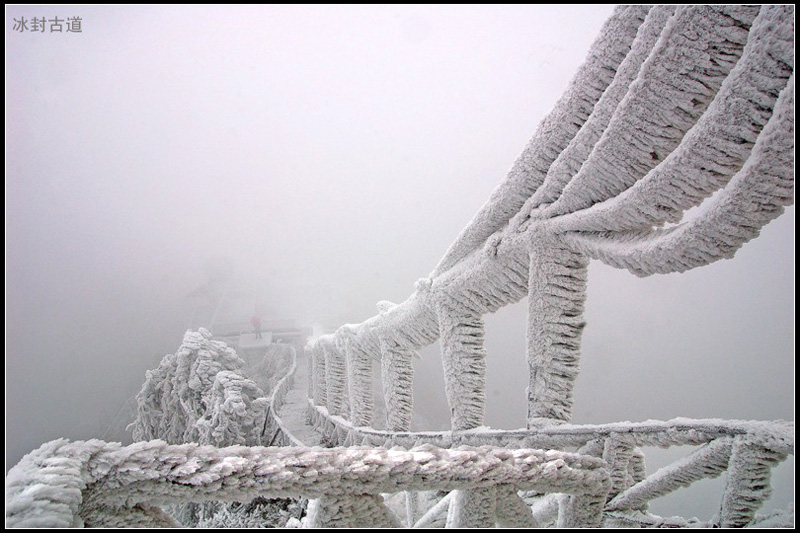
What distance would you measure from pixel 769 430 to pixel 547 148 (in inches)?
102

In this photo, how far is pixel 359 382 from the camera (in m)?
8.20

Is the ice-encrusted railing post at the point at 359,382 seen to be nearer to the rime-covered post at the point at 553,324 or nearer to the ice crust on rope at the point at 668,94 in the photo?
the rime-covered post at the point at 553,324

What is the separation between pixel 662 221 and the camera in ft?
9.30

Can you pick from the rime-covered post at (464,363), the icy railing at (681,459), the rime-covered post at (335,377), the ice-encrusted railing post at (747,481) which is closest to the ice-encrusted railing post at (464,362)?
the rime-covered post at (464,363)

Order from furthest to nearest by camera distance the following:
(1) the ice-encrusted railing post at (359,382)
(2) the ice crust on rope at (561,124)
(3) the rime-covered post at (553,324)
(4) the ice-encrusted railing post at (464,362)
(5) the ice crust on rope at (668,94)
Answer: (1) the ice-encrusted railing post at (359,382), (4) the ice-encrusted railing post at (464,362), (3) the rime-covered post at (553,324), (2) the ice crust on rope at (561,124), (5) the ice crust on rope at (668,94)

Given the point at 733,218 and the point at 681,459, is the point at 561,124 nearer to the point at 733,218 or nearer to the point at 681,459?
the point at 733,218

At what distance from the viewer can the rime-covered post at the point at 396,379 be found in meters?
6.69

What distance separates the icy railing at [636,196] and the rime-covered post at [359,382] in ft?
10.7

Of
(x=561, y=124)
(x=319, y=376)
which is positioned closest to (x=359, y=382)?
(x=319, y=376)

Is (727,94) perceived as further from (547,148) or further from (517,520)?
(517,520)

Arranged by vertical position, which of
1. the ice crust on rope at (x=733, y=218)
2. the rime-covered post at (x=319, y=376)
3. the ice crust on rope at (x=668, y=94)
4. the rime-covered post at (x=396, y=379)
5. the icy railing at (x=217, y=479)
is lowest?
the rime-covered post at (x=319, y=376)

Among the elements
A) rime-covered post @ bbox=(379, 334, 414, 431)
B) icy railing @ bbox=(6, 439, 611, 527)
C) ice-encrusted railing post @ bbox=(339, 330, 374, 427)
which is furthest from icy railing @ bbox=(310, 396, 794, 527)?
ice-encrusted railing post @ bbox=(339, 330, 374, 427)

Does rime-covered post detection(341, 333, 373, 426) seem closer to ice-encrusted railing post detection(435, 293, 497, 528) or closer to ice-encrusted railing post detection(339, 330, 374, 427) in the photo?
ice-encrusted railing post detection(339, 330, 374, 427)

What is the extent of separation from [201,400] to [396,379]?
152 inches
